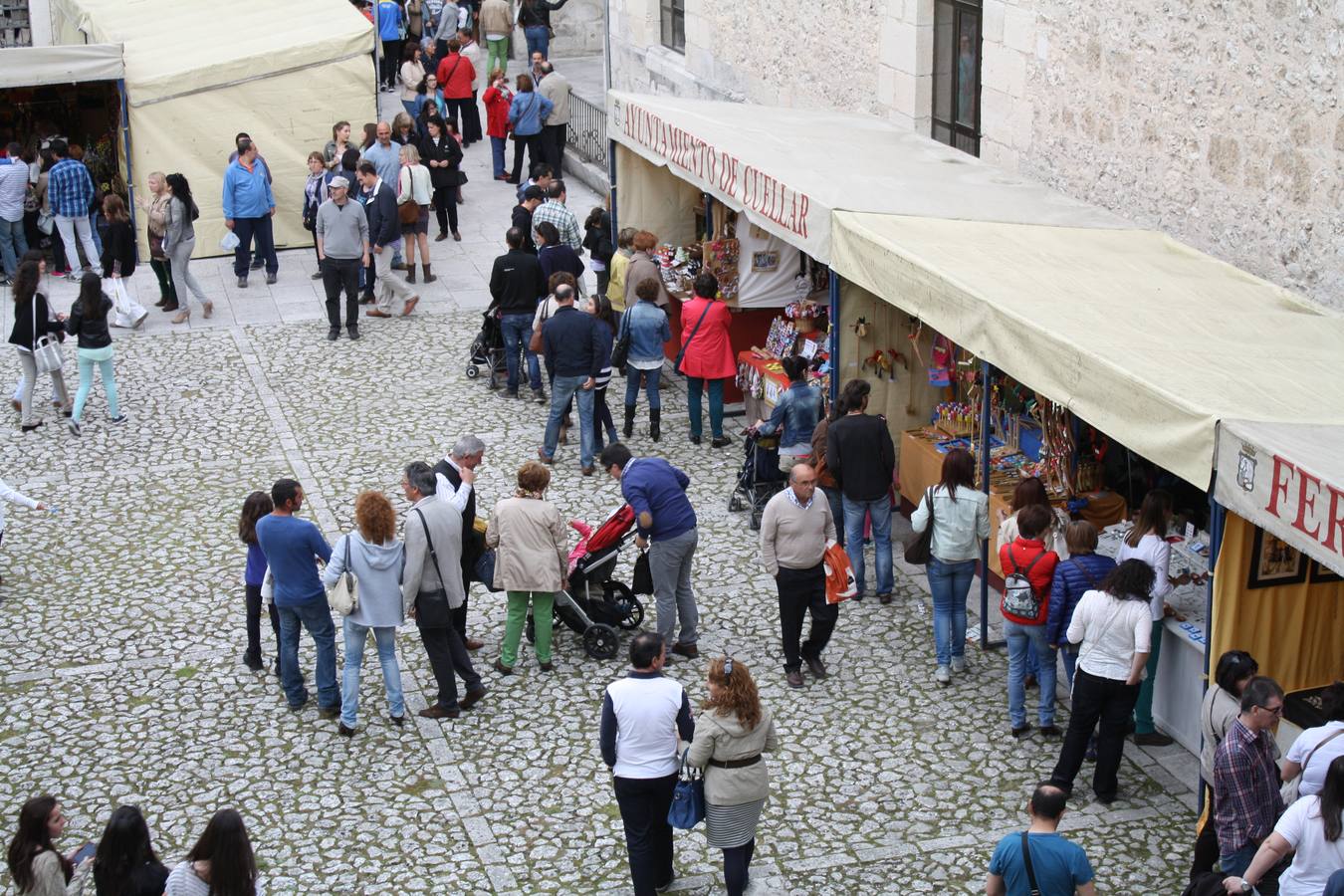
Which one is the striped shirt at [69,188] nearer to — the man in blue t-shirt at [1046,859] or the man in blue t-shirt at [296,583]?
the man in blue t-shirt at [296,583]

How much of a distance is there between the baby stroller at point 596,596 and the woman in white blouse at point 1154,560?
2.96m

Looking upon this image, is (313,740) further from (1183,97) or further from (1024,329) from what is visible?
(1183,97)

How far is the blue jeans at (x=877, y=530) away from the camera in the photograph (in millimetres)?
10898

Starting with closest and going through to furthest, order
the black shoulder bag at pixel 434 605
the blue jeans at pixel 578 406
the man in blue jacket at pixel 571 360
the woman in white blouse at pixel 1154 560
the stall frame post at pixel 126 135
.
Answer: the woman in white blouse at pixel 1154 560 → the black shoulder bag at pixel 434 605 → the man in blue jacket at pixel 571 360 → the blue jeans at pixel 578 406 → the stall frame post at pixel 126 135

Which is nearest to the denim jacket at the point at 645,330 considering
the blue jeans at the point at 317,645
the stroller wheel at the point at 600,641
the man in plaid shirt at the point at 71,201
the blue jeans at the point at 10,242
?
the stroller wheel at the point at 600,641

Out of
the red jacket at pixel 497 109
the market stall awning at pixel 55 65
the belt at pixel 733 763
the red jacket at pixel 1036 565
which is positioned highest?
the market stall awning at pixel 55 65

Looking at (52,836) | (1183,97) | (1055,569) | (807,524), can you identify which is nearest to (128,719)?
(52,836)

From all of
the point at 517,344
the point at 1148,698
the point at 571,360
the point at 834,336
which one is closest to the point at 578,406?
the point at 571,360

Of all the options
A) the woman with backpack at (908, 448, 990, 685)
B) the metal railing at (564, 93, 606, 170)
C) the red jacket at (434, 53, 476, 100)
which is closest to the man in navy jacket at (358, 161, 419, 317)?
the metal railing at (564, 93, 606, 170)

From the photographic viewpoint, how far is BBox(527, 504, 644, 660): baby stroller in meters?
10.1

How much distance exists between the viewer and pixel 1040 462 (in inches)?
430

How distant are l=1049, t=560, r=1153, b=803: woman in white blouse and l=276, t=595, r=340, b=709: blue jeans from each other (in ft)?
13.3

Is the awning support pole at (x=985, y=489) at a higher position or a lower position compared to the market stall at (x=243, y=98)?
lower

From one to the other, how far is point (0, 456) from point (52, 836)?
7.68m
